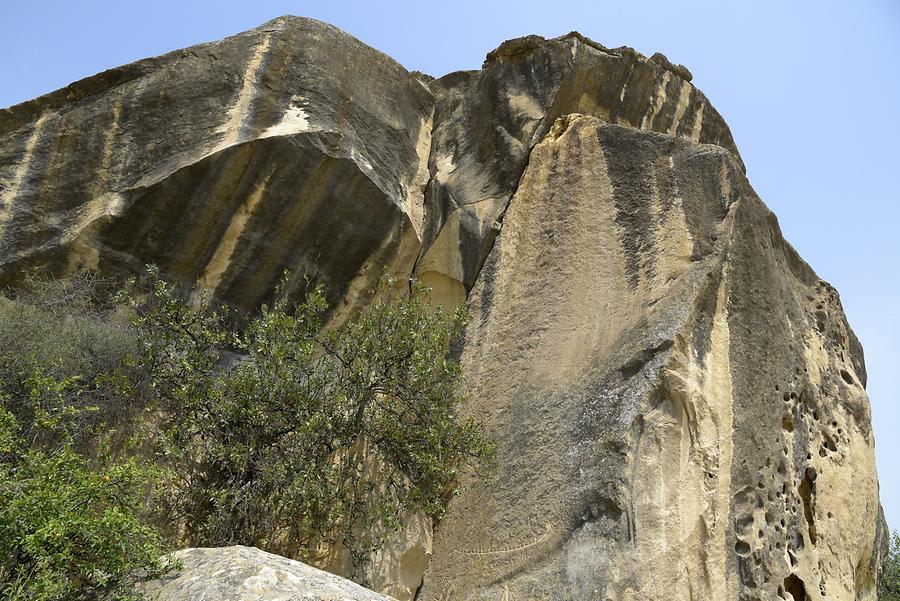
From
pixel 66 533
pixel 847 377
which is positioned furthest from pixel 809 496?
pixel 66 533

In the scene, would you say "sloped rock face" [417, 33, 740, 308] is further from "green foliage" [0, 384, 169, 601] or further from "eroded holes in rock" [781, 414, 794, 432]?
"green foliage" [0, 384, 169, 601]

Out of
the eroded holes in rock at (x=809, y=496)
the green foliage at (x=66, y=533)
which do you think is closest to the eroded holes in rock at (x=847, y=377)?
the eroded holes in rock at (x=809, y=496)

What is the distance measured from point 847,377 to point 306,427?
578cm

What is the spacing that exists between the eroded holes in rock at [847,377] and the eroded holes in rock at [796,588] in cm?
293

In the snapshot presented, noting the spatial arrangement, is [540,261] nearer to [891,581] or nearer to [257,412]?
[257,412]

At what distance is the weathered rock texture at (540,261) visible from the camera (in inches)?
277

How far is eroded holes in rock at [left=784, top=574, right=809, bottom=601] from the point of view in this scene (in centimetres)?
725

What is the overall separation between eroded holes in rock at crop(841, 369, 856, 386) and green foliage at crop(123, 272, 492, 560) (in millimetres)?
4138

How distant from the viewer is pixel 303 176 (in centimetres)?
905

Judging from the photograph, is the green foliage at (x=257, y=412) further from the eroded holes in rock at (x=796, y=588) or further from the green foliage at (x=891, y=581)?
the green foliage at (x=891, y=581)

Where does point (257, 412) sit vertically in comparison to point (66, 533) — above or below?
above

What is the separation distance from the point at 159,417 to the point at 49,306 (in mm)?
1539

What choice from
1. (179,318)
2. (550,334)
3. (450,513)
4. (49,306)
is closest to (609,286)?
(550,334)

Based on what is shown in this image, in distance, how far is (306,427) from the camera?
24.3 feet
